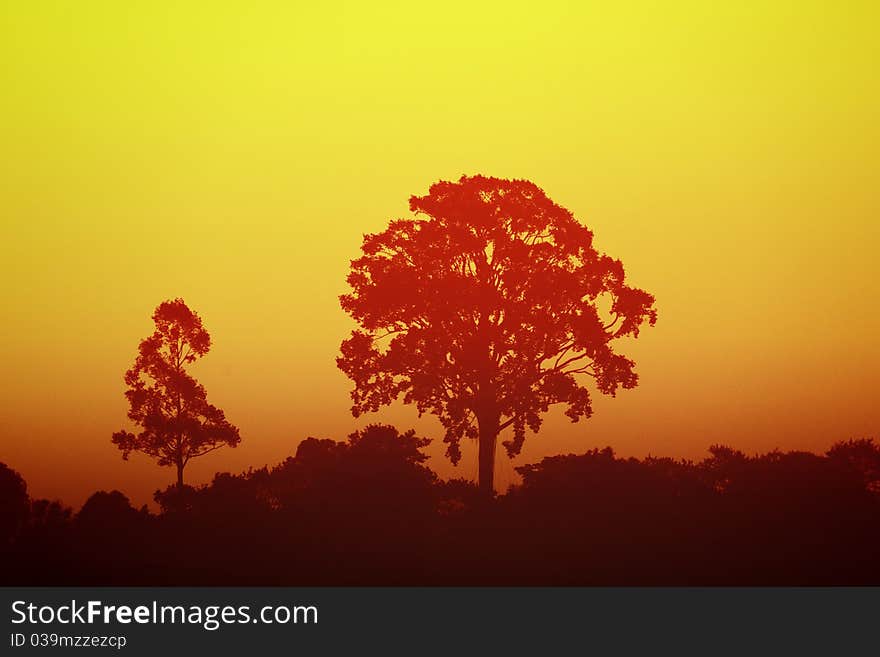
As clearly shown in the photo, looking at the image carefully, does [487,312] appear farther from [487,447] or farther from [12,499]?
[12,499]

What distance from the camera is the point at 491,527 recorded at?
43.3m

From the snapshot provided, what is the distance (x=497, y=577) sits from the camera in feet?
127

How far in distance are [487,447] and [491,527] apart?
773 centimetres

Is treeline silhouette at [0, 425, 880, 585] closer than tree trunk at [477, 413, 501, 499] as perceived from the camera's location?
Yes

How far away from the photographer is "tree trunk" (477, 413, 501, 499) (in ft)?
165

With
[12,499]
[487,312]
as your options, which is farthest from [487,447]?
[12,499]

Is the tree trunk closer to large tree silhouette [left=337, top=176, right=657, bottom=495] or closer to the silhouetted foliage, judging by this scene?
large tree silhouette [left=337, top=176, right=657, bottom=495]

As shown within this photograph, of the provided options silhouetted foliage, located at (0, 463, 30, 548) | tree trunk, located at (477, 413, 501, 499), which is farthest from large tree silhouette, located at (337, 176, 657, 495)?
silhouetted foliage, located at (0, 463, 30, 548)

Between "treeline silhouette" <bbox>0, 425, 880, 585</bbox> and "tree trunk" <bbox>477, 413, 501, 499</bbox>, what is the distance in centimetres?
69

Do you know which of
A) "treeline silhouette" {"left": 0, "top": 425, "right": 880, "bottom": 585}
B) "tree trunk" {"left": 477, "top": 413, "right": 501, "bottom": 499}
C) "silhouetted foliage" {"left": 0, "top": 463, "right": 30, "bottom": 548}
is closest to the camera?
"treeline silhouette" {"left": 0, "top": 425, "right": 880, "bottom": 585}

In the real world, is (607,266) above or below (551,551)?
above
